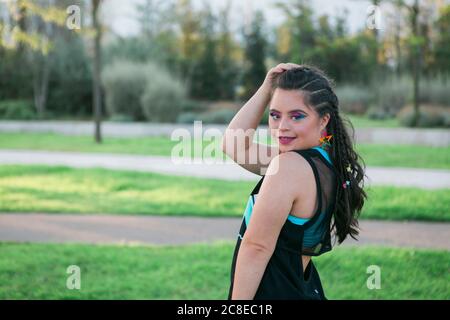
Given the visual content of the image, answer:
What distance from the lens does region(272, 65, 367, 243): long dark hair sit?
5.41ft

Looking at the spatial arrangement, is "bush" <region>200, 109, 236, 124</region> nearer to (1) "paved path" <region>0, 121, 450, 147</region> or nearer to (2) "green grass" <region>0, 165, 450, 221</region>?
(1) "paved path" <region>0, 121, 450, 147</region>

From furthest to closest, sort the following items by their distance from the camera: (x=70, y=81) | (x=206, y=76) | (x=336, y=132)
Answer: (x=206, y=76), (x=70, y=81), (x=336, y=132)

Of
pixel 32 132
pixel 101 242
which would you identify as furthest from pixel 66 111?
pixel 101 242

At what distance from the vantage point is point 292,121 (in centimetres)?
164

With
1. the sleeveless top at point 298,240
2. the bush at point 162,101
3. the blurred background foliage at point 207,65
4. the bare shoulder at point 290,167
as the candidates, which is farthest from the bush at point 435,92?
the bare shoulder at point 290,167

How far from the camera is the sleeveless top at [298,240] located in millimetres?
1576

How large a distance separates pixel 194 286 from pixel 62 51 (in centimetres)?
2482

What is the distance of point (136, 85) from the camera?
21.8 m

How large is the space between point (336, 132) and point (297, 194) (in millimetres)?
380

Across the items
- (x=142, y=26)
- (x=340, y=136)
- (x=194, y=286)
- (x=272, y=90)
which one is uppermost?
(x=142, y=26)

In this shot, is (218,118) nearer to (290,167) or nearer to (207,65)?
(207,65)

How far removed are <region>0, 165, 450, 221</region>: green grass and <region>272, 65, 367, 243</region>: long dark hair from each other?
15.9 ft

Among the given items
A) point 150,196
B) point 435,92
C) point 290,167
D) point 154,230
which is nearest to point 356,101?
point 435,92

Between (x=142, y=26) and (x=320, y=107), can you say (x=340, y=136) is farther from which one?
(x=142, y=26)
